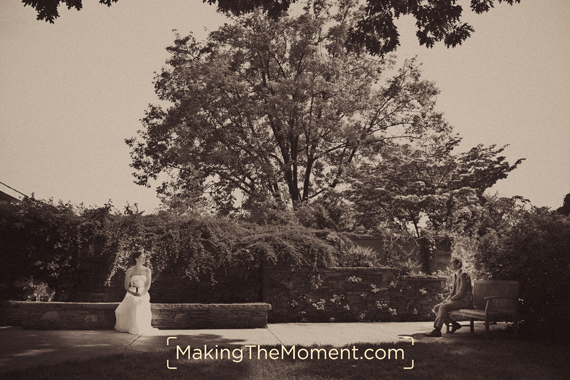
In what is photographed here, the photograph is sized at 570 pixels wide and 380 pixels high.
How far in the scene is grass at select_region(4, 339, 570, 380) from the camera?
581cm

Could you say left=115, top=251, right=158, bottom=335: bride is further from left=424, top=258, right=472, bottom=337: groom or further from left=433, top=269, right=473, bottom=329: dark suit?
left=433, top=269, right=473, bottom=329: dark suit

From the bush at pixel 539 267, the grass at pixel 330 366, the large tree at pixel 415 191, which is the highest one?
the large tree at pixel 415 191

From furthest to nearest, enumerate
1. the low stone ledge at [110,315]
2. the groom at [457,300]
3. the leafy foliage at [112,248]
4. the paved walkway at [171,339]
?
the leafy foliage at [112,248] → the low stone ledge at [110,315] → the groom at [457,300] → the paved walkway at [171,339]

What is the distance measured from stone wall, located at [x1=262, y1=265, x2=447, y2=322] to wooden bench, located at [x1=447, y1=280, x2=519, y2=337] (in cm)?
240

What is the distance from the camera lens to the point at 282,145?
25.1 m

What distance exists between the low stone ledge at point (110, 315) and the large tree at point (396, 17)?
6.25 metres

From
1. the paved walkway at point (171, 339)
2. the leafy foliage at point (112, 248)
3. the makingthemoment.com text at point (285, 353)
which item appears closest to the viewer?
the makingthemoment.com text at point (285, 353)

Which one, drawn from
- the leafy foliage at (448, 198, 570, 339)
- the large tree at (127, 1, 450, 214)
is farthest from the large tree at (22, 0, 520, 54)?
the large tree at (127, 1, 450, 214)

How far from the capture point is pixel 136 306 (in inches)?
374

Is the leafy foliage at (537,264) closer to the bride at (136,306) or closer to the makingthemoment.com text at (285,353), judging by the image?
the makingthemoment.com text at (285,353)

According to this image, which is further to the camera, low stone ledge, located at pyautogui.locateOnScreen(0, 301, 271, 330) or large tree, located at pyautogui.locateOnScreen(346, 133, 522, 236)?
large tree, located at pyautogui.locateOnScreen(346, 133, 522, 236)

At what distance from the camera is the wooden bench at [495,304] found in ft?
30.3

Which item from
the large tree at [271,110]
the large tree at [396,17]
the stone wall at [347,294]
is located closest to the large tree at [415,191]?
the large tree at [271,110]

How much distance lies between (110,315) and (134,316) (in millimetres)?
957
